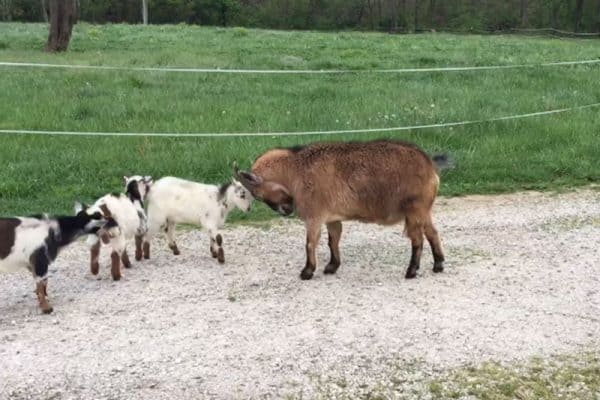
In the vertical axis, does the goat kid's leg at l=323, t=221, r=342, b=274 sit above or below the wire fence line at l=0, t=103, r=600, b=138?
below

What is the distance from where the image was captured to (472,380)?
4.66m

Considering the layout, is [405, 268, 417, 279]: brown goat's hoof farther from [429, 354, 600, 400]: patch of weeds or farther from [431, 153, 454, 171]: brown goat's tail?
[429, 354, 600, 400]: patch of weeds

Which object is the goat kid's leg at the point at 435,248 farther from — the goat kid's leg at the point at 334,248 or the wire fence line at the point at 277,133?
the wire fence line at the point at 277,133

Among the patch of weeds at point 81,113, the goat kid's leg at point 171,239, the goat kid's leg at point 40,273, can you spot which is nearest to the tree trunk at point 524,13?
the patch of weeds at point 81,113

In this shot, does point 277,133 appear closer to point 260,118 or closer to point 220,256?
point 260,118

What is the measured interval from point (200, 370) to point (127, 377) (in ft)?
1.42

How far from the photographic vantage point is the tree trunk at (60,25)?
22359 mm

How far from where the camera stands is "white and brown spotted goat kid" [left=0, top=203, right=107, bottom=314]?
5.52 m

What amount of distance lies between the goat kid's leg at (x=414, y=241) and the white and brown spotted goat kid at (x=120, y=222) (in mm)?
2227

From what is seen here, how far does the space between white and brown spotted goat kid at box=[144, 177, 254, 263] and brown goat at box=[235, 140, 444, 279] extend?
16.7 inches

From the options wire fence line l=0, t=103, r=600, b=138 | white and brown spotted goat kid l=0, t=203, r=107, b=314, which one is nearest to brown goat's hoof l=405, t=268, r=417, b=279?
white and brown spotted goat kid l=0, t=203, r=107, b=314

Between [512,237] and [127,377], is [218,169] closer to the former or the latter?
[512,237]

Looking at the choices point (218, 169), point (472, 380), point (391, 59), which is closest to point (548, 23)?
point (391, 59)

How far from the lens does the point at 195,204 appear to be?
679 centimetres
